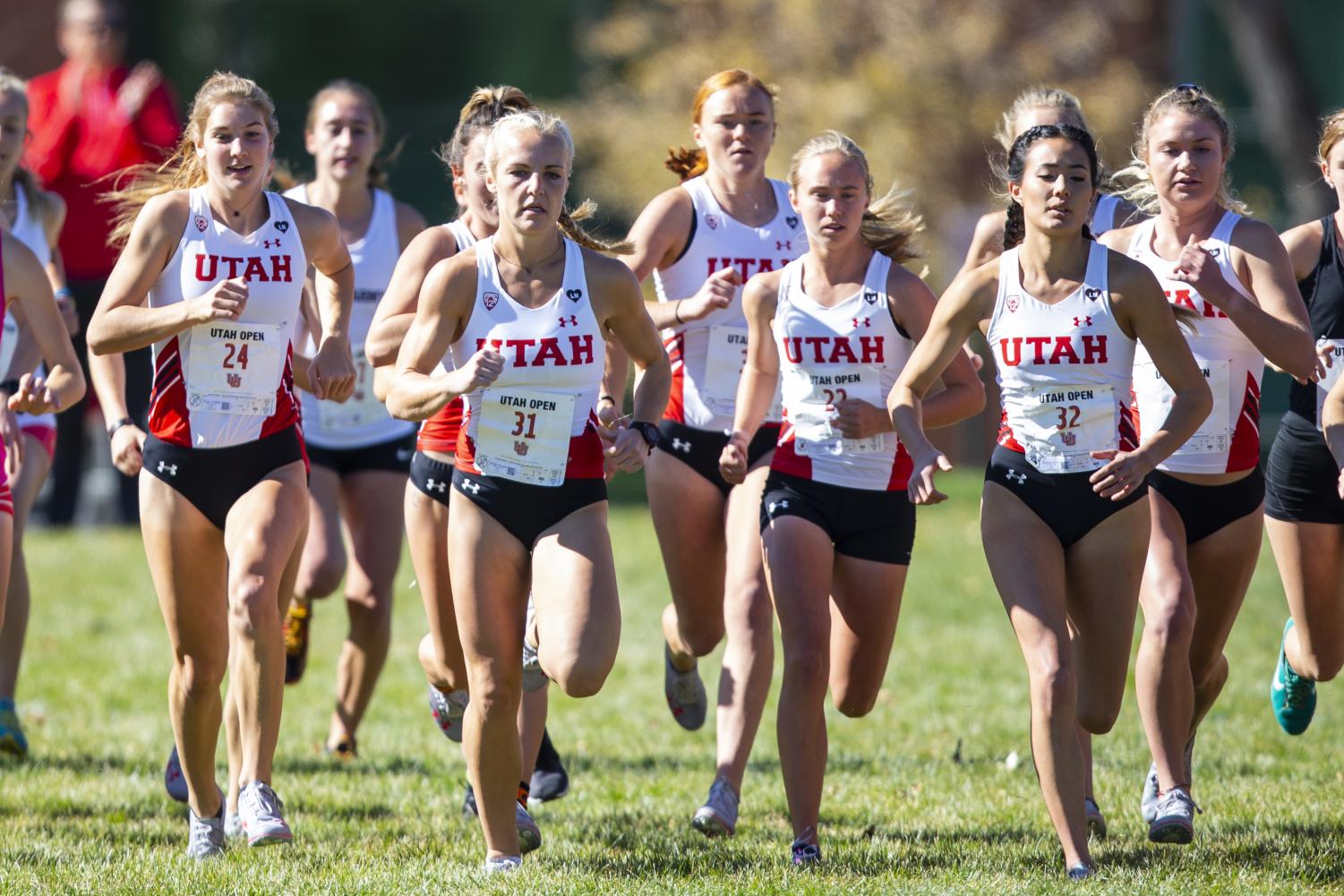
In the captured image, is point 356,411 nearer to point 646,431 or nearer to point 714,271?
point 714,271

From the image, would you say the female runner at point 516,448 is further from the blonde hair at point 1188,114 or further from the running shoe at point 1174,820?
the blonde hair at point 1188,114

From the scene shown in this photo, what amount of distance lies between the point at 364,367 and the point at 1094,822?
11.4ft

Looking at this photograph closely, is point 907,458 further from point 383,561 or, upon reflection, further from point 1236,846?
point 383,561

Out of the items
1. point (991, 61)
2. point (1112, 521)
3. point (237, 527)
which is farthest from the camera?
point (991, 61)

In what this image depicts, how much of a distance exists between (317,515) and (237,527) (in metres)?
1.76

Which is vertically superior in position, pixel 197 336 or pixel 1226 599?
pixel 197 336

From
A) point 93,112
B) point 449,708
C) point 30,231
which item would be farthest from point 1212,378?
point 93,112

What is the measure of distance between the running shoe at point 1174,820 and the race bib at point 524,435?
2161 mm

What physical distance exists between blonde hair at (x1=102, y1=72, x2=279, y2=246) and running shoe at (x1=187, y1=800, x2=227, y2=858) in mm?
1955

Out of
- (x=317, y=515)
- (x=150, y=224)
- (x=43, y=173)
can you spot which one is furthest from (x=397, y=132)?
(x=150, y=224)

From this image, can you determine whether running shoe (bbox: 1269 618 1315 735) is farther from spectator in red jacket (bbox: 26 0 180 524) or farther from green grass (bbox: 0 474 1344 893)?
spectator in red jacket (bbox: 26 0 180 524)

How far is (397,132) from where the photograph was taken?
880 inches

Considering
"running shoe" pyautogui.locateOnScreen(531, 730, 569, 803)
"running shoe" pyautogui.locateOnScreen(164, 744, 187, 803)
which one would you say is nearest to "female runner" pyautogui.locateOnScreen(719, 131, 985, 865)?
"running shoe" pyautogui.locateOnScreen(531, 730, 569, 803)

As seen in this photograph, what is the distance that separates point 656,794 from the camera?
6.73 meters
